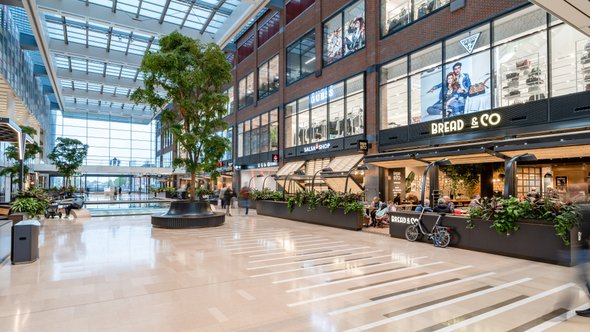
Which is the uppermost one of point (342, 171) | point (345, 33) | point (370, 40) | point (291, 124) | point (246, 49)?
point (246, 49)

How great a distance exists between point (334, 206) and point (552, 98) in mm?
7879

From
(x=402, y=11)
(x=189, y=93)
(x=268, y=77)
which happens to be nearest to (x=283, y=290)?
Result: (x=189, y=93)

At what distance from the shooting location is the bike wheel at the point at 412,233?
9961mm

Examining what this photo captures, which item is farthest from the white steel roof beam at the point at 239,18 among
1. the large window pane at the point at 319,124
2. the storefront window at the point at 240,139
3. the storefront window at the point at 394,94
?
the storefront window at the point at 240,139

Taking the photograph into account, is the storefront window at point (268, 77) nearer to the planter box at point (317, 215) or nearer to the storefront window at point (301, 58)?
the storefront window at point (301, 58)

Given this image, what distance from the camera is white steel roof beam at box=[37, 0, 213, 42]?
19.4m

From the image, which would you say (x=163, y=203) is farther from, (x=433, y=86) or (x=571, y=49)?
(x=571, y=49)

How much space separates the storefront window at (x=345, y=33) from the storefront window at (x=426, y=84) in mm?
3600

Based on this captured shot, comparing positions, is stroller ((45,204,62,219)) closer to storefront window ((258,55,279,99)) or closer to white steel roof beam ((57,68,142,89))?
storefront window ((258,55,279,99))

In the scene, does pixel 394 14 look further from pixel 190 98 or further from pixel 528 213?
pixel 528 213

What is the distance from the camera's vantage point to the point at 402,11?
634 inches

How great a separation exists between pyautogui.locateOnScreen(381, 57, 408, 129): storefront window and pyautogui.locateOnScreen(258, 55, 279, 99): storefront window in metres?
10.6

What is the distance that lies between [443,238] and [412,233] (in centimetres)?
105

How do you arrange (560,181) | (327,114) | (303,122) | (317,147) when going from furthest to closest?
(303,122), (317,147), (327,114), (560,181)
